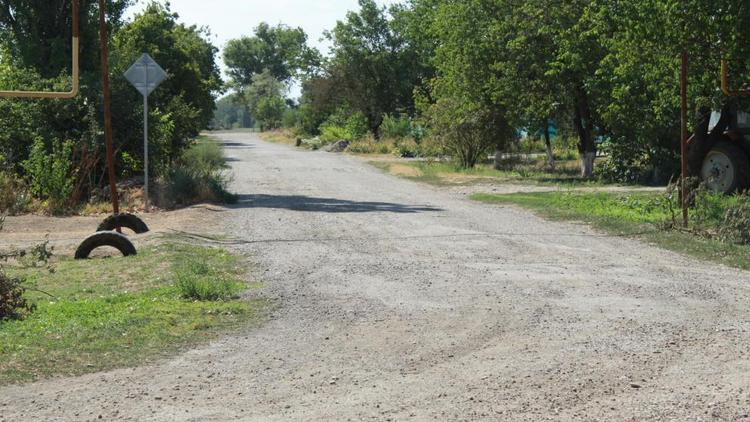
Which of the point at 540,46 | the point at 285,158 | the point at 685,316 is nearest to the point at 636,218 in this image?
the point at 685,316

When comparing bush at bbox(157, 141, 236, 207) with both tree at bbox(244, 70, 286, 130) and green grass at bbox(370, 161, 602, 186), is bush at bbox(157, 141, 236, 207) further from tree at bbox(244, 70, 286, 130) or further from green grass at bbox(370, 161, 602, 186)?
tree at bbox(244, 70, 286, 130)

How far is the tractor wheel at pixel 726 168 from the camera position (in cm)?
1970

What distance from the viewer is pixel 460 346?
7.63 meters

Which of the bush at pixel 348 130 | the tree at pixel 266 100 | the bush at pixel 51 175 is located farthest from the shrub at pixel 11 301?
the tree at pixel 266 100

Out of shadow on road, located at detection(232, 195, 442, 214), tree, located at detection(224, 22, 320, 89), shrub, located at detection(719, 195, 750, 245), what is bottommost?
shadow on road, located at detection(232, 195, 442, 214)

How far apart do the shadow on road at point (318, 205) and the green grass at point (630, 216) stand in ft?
8.88

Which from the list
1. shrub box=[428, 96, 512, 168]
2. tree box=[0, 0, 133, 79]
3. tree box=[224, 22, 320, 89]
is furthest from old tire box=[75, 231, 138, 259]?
tree box=[224, 22, 320, 89]

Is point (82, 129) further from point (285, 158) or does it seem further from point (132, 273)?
point (285, 158)

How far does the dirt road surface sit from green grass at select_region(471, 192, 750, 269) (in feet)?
1.96

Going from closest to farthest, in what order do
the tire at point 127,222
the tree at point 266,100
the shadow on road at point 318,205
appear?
the tire at point 127,222
the shadow on road at point 318,205
the tree at point 266,100

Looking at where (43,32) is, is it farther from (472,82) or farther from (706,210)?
(706,210)

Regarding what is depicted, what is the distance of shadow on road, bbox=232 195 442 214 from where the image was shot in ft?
66.5

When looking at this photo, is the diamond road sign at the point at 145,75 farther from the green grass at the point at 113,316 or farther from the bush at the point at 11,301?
the bush at the point at 11,301

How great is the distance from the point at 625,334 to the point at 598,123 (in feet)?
75.6
